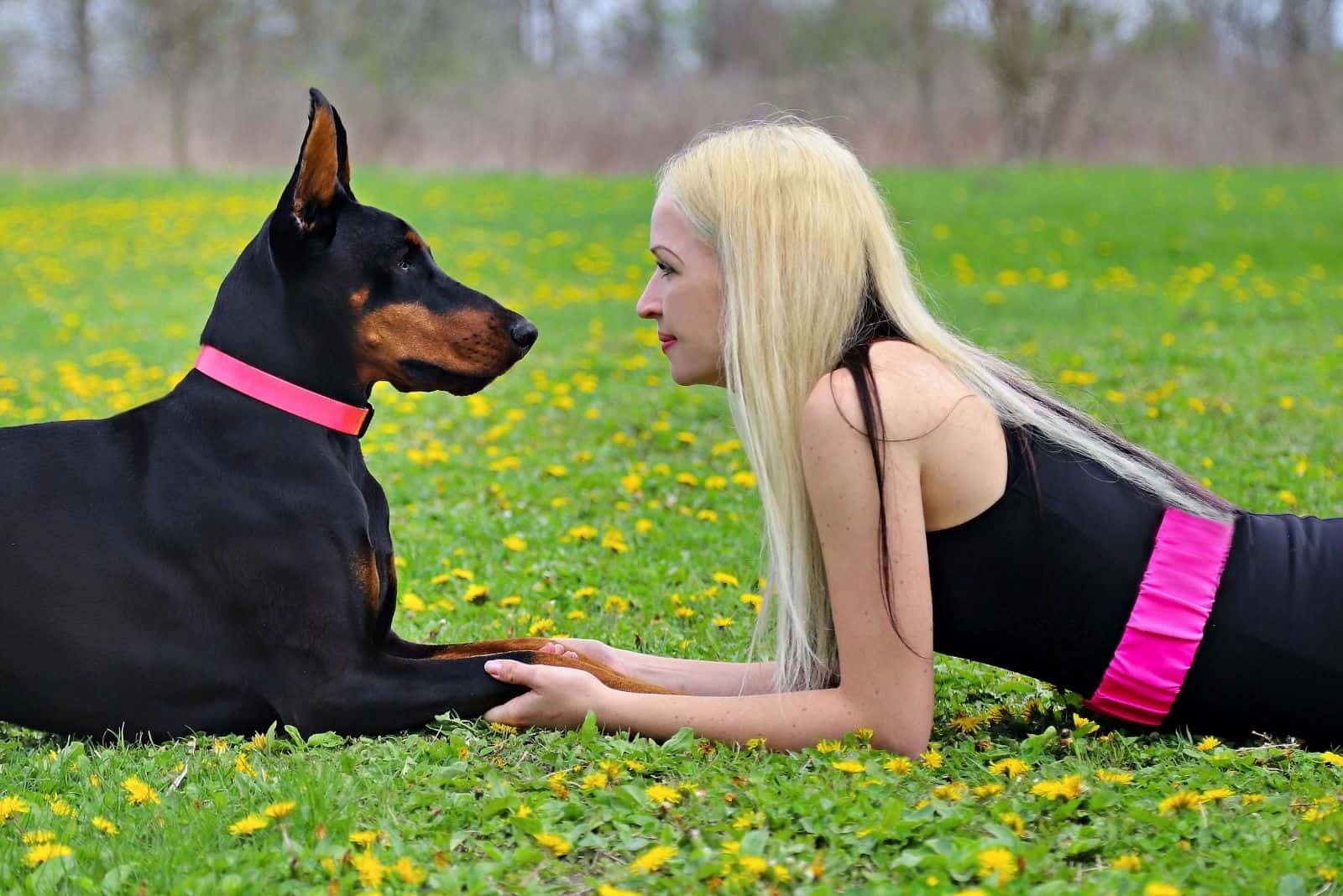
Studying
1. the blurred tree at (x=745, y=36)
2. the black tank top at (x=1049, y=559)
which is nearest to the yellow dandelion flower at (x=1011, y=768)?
the black tank top at (x=1049, y=559)

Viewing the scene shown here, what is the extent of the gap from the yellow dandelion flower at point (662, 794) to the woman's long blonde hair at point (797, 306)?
1.72 ft

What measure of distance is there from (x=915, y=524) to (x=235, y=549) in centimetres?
159

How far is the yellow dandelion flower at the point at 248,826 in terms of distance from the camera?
2.94 metres

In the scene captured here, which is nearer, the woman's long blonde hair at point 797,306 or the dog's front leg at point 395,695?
the woman's long blonde hair at point 797,306

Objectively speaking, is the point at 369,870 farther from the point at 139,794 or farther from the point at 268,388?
the point at 268,388

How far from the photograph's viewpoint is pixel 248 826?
293 centimetres

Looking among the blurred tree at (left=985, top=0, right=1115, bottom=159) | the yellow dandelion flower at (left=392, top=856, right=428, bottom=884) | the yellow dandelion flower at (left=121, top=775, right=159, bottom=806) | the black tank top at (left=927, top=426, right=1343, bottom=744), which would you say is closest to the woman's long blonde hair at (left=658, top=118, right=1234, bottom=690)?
the black tank top at (left=927, top=426, right=1343, bottom=744)

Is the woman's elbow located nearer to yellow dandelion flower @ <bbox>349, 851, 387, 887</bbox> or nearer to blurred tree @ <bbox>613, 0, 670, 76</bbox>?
yellow dandelion flower @ <bbox>349, 851, 387, 887</bbox>

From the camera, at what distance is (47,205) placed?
20688mm

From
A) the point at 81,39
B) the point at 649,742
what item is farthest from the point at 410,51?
the point at 649,742

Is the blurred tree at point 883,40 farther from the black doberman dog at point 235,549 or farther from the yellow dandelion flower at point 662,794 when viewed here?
the yellow dandelion flower at point 662,794

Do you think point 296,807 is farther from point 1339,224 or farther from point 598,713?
point 1339,224

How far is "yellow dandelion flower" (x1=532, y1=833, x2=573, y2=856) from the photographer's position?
290 cm

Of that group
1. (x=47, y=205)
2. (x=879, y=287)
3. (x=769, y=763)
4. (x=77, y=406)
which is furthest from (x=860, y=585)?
(x=47, y=205)
